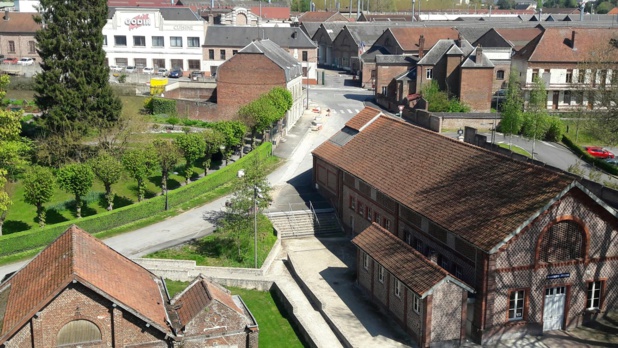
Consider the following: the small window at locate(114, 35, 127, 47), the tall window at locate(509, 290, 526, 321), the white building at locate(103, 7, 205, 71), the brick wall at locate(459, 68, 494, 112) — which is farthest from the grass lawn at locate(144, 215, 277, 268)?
the small window at locate(114, 35, 127, 47)

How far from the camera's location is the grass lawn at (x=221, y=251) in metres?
42.2

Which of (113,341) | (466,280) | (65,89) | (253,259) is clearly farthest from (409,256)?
(65,89)

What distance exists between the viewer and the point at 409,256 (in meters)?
35.3

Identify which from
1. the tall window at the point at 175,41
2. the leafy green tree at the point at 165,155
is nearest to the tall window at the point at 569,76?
the leafy green tree at the point at 165,155

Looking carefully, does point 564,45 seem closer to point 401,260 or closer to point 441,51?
point 441,51

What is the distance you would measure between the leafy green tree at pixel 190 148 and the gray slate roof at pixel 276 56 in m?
19.2

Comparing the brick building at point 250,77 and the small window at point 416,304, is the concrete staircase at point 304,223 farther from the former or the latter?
the brick building at point 250,77

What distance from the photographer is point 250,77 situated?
71875 mm

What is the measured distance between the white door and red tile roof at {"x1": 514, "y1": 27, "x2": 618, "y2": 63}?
163ft

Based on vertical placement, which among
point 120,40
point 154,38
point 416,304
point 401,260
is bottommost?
point 416,304

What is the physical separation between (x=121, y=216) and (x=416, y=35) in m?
64.0

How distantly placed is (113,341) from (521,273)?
18307 mm

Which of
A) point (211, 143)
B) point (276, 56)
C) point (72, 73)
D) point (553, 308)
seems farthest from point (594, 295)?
point (276, 56)

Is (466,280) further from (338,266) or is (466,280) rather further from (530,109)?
(530,109)
